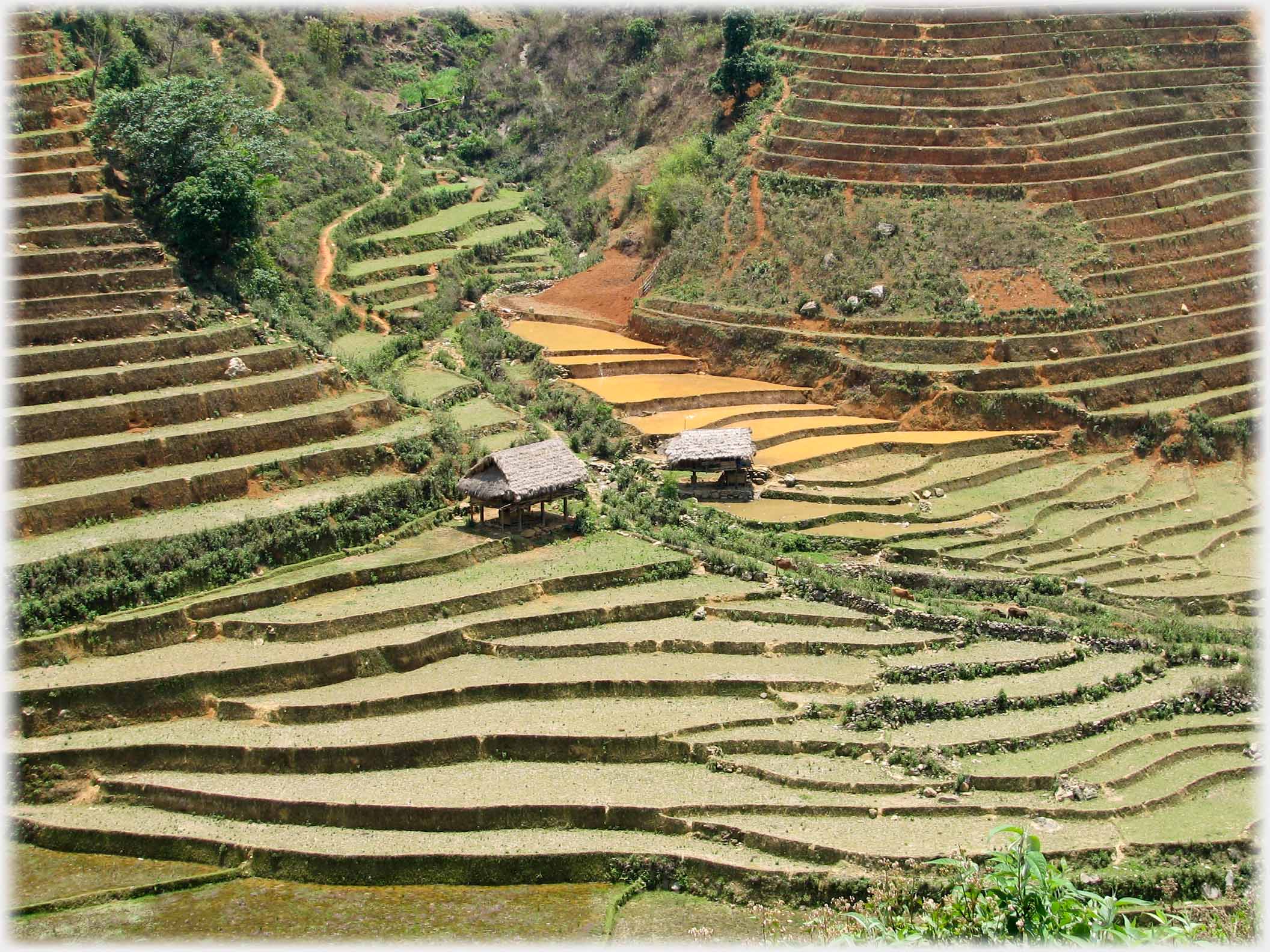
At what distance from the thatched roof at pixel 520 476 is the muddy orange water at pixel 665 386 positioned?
7.65m

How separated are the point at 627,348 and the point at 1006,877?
108ft

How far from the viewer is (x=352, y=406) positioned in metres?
31.9

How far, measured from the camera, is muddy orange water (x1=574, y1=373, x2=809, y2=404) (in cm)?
3884

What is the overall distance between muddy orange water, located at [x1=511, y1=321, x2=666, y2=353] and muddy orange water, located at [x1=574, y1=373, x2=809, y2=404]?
1.83 m

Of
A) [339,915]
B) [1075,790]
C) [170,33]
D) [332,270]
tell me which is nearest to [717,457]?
[1075,790]

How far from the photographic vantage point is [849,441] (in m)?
37.3

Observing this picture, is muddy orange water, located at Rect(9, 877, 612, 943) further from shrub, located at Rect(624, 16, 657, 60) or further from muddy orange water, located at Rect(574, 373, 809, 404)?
shrub, located at Rect(624, 16, 657, 60)

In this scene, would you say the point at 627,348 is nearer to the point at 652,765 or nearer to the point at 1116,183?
the point at 1116,183

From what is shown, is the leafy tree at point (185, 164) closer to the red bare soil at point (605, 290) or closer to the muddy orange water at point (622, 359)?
the muddy orange water at point (622, 359)

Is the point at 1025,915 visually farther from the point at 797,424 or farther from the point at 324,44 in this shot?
the point at 324,44

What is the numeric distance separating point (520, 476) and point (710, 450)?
227 inches

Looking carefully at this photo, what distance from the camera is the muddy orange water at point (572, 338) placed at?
4228cm

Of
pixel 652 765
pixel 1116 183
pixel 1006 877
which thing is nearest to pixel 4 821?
pixel 652 765

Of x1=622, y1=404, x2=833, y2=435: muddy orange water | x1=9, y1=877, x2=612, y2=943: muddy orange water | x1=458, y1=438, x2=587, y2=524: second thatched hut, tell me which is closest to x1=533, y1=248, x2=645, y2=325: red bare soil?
x1=622, y1=404, x2=833, y2=435: muddy orange water
